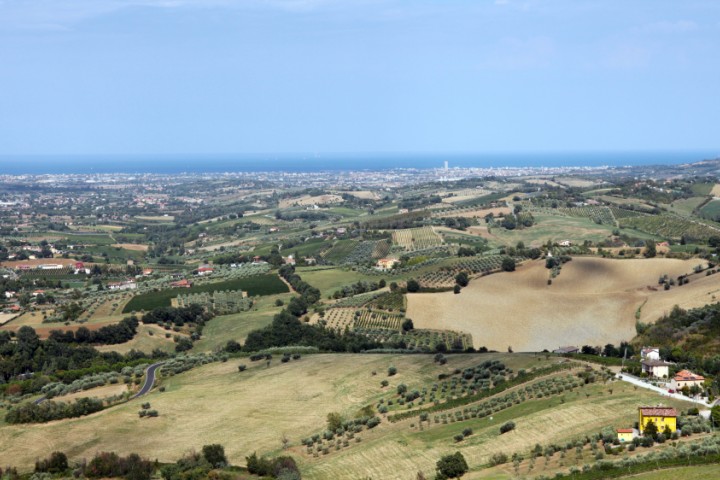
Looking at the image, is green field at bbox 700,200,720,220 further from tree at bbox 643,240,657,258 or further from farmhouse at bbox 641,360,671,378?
farmhouse at bbox 641,360,671,378

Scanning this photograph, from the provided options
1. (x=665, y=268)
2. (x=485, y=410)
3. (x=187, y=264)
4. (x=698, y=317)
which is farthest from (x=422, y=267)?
(x=485, y=410)

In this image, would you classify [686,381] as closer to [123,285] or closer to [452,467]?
[452,467]

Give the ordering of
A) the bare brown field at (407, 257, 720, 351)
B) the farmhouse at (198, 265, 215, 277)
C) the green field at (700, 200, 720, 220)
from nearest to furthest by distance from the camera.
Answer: the bare brown field at (407, 257, 720, 351) < the farmhouse at (198, 265, 215, 277) < the green field at (700, 200, 720, 220)

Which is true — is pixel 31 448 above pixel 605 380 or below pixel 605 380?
below

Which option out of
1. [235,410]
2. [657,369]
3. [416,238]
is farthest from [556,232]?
[235,410]

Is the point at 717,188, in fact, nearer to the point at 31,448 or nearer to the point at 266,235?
the point at 266,235

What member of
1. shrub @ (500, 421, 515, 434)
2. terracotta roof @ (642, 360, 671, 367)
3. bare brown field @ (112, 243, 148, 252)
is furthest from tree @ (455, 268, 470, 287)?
bare brown field @ (112, 243, 148, 252)

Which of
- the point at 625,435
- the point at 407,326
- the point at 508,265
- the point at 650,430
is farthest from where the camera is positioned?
the point at 508,265
